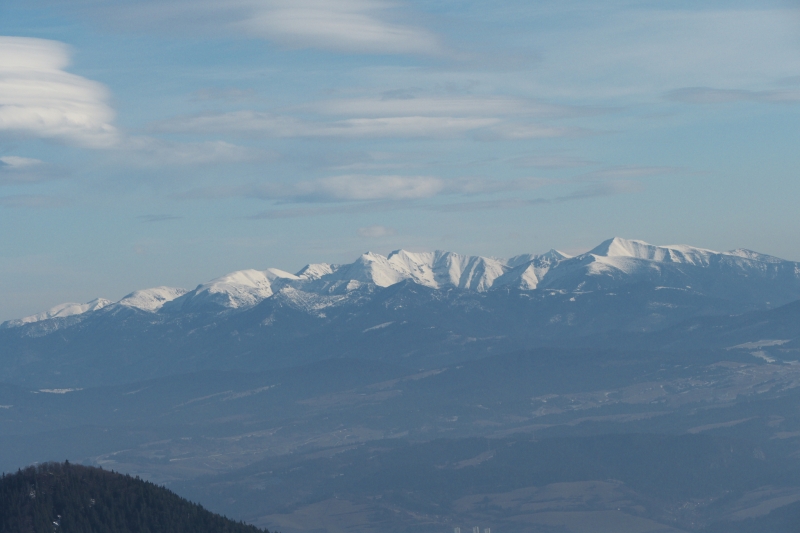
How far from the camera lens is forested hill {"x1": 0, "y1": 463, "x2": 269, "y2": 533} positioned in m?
183

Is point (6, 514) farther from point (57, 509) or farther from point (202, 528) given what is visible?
point (202, 528)

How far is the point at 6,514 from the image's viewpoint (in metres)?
182

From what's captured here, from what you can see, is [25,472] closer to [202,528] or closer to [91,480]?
[91,480]

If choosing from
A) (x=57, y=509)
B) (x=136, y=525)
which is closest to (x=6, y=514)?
(x=57, y=509)

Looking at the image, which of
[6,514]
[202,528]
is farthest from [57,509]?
[202,528]

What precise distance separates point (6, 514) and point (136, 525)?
774 inches

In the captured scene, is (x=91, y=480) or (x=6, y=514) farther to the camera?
(x=91, y=480)

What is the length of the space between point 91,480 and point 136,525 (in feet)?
40.6

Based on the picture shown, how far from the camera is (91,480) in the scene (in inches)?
7805

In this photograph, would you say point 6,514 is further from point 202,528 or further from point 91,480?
point 202,528

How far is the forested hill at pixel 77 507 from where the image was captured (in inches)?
7200

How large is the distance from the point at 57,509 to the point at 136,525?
1212 cm

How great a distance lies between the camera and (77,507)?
189 metres

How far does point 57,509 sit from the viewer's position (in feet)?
614
